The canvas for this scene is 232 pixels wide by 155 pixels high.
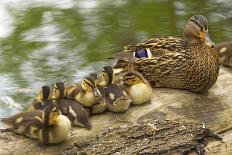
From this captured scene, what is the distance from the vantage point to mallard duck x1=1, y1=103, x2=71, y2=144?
4277 millimetres

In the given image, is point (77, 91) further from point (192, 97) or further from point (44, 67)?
point (44, 67)

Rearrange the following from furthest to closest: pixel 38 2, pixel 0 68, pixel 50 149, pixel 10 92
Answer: pixel 38 2 < pixel 0 68 < pixel 10 92 < pixel 50 149

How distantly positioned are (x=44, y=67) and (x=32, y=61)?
19cm

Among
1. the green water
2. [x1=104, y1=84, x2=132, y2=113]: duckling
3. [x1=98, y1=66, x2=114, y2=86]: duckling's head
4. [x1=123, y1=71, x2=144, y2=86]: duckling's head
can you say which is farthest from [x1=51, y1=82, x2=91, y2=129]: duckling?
the green water

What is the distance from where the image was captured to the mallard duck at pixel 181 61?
5188 mm

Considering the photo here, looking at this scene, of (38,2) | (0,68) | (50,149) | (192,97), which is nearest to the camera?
(50,149)

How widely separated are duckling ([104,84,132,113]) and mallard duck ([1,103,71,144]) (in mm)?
427

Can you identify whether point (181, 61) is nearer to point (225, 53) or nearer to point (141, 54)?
point (141, 54)

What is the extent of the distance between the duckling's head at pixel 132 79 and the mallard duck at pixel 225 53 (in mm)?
954

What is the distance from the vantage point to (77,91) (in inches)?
185

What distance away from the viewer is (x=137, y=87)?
4.88 meters

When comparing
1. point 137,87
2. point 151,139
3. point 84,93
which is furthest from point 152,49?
point 151,139

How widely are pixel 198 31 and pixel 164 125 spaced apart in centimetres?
92

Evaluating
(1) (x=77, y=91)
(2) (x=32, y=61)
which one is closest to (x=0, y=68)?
(2) (x=32, y=61)
